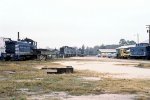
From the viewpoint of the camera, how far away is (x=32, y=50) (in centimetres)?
7562

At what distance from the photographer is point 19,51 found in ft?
222

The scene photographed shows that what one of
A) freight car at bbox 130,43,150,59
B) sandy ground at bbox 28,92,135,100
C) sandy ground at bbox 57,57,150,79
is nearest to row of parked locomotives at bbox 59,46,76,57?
freight car at bbox 130,43,150,59

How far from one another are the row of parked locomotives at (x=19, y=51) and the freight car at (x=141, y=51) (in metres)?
20.1

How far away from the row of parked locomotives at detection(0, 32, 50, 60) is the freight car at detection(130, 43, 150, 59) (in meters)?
20.1

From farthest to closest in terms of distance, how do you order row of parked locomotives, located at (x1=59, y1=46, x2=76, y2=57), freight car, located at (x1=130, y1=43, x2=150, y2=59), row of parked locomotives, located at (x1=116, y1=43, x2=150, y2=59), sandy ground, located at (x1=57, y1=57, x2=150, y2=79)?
row of parked locomotives, located at (x1=59, y1=46, x2=76, y2=57) < row of parked locomotives, located at (x1=116, y1=43, x2=150, y2=59) < freight car, located at (x1=130, y1=43, x2=150, y2=59) < sandy ground, located at (x1=57, y1=57, x2=150, y2=79)

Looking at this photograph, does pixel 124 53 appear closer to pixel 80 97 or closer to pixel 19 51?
pixel 19 51

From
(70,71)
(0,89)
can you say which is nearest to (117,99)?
(0,89)

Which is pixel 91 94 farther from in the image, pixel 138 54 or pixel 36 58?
pixel 138 54

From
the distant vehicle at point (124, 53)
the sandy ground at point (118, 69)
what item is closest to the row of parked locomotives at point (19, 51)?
the sandy ground at point (118, 69)

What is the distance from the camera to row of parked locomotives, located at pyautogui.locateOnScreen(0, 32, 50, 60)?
6381 cm

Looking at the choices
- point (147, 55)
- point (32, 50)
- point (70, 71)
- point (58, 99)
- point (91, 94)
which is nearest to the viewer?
point (58, 99)

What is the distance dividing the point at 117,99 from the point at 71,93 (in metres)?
2.26

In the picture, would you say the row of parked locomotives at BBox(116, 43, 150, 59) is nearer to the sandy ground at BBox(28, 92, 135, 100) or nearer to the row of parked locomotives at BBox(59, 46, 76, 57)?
the row of parked locomotives at BBox(59, 46, 76, 57)

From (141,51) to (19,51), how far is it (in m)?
31.1
